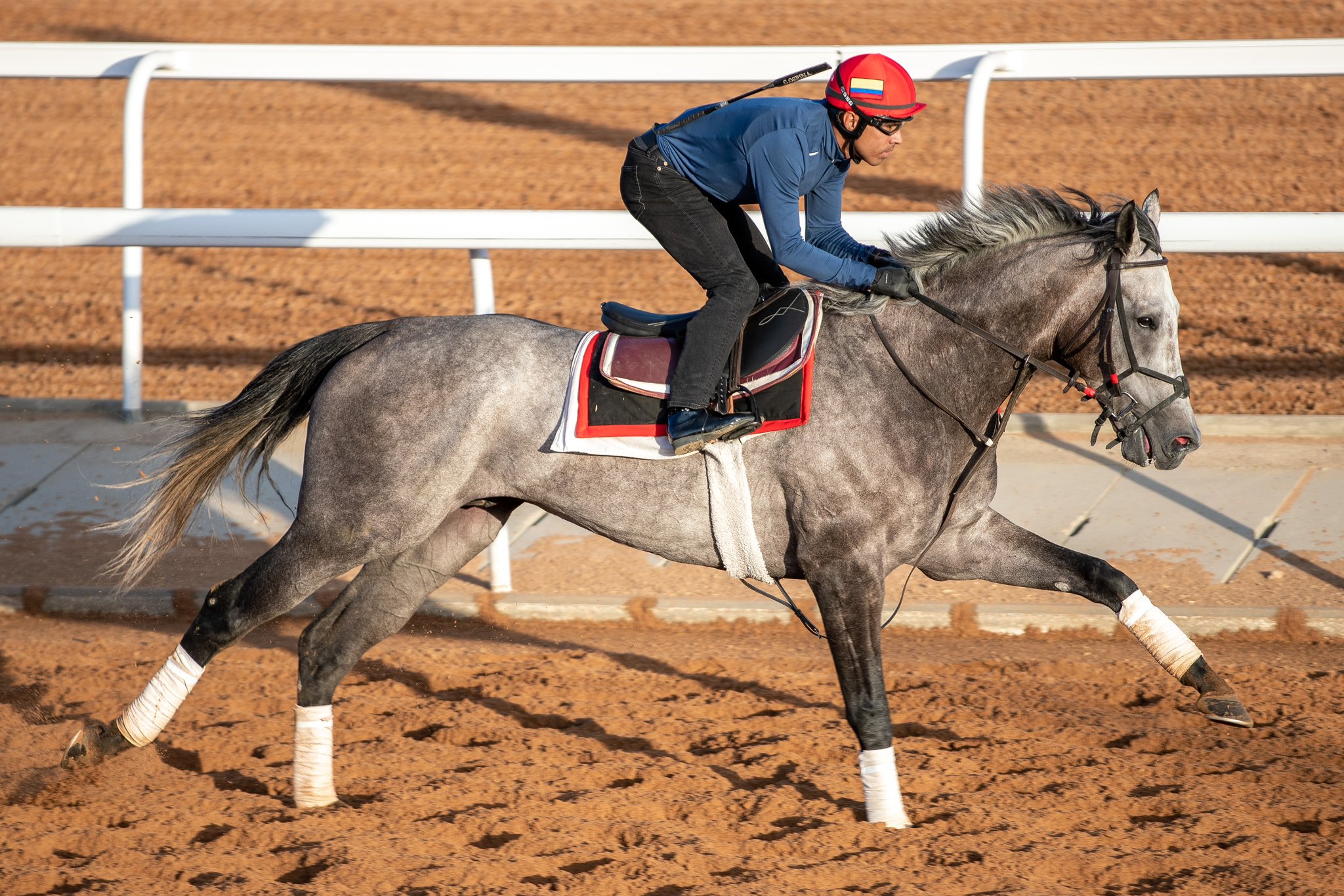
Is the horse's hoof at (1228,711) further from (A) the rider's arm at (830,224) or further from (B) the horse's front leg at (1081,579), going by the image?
Answer: (A) the rider's arm at (830,224)

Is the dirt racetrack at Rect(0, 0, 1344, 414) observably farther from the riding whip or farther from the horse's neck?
the horse's neck

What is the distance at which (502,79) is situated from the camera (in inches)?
295

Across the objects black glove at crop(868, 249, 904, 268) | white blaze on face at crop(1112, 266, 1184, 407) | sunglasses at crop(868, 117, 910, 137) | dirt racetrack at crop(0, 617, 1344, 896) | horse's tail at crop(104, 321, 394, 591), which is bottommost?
dirt racetrack at crop(0, 617, 1344, 896)

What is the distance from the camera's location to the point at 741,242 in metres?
4.53

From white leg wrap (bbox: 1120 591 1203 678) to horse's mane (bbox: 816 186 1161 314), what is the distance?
122 cm

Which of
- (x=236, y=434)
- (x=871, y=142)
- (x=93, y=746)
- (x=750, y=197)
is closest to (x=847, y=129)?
(x=871, y=142)

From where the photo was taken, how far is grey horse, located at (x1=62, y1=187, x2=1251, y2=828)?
13.6ft

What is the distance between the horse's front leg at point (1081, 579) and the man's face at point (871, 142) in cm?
123

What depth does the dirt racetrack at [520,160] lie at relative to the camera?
9.70 meters

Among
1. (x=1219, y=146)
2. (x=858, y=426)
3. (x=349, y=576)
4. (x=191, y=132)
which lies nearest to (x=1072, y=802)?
(x=858, y=426)

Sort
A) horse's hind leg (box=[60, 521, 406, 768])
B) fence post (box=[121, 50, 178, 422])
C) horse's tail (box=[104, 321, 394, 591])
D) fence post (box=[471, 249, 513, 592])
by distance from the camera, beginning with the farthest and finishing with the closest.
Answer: fence post (box=[121, 50, 178, 422]), fence post (box=[471, 249, 513, 592]), horse's tail (box=[104, 321, 394, 591]), horse's hind leg (box=[60, 521, 406, 768])

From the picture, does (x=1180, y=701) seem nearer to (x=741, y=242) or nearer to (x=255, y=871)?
(x=741, y=242)

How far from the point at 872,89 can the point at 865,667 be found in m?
1.73

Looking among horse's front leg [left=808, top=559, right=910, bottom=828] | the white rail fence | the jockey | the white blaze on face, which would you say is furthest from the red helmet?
the white rail fence
